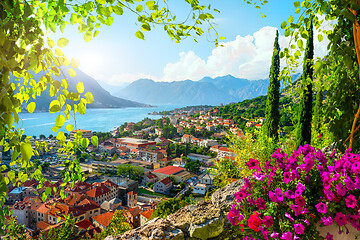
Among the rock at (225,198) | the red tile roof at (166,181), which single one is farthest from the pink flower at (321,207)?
the red tile roof at (166,181)

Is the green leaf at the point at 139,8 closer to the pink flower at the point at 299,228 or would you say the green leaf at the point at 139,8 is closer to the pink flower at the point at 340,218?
the pink flower at the point at 299,228

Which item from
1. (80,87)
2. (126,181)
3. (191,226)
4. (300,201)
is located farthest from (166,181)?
(80,87)

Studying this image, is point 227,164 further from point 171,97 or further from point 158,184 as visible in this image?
point 171,97

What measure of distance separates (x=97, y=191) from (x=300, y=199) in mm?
20444

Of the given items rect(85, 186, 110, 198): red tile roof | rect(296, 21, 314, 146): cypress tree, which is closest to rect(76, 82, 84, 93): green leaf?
rect(296, 21, 314, 146): cypress tree

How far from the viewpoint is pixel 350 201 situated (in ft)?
3.84

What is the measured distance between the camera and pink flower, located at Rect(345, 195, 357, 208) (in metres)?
1.16

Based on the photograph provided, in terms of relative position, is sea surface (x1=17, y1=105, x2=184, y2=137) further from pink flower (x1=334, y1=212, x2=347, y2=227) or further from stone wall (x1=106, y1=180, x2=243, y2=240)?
pink flower (x1=334, y1=212, x2=347, y2=227)

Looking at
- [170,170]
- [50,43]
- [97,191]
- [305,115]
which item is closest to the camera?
[50,43]

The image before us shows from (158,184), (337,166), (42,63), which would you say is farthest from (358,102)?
(158,184)

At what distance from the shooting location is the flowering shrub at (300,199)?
117 cm

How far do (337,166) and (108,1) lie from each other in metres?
1.39

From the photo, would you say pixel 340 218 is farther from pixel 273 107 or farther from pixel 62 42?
pixel 273 107

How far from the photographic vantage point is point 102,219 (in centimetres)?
1291
